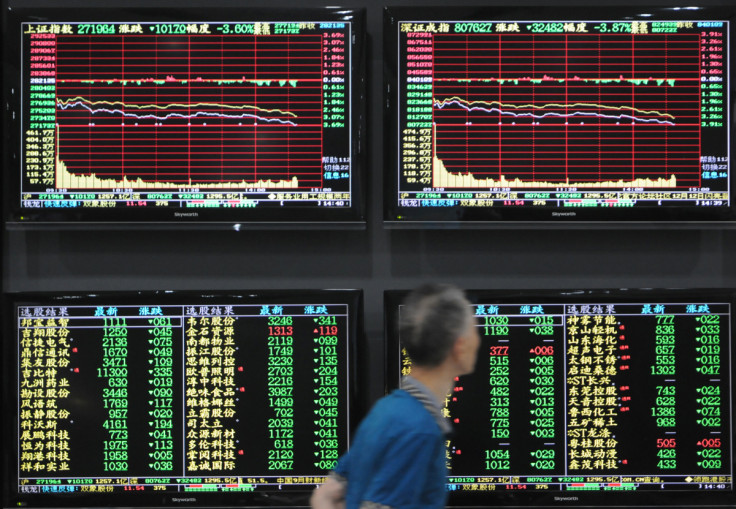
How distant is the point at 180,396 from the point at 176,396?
1 cm

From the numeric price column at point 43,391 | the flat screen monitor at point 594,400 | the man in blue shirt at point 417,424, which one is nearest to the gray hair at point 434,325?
the man in blue shirt at point 417,424

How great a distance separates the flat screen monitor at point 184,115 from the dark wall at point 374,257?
149mm

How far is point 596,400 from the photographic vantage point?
267 cm

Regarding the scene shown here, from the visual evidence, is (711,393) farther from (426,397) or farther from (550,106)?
(426,397)

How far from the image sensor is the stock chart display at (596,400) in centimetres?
266

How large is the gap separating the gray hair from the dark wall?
1191 millimetres

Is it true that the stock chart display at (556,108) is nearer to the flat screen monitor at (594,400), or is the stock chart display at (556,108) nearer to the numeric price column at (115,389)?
the flat screen monitor at (594,400)

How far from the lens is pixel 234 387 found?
2.68m

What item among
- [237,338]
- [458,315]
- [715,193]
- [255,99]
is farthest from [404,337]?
[715,193]

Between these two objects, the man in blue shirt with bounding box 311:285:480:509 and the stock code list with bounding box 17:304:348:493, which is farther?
the stock code list with bounding box 17:304:348:493

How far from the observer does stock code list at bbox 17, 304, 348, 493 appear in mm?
2668

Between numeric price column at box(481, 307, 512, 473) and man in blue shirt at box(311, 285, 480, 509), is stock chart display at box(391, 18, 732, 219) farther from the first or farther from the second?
man in blue shirt at box(311, 285, 480, 509)

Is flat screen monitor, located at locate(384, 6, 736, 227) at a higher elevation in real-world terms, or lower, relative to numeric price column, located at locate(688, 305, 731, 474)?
higher

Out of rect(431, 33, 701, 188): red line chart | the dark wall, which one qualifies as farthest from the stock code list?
rect(431, 33, 701, 188): red line chart
